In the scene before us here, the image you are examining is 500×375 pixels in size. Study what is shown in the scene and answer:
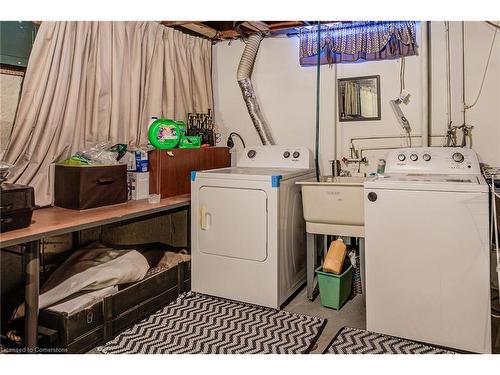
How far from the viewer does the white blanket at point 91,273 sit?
7.02 ft

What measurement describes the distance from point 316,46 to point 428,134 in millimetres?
1177

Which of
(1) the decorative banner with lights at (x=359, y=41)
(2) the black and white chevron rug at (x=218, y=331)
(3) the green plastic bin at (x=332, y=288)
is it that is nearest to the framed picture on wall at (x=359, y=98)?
(1) the decorative banner with lights at (x=359, y=41)

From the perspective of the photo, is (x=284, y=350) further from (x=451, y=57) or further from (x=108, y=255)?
(x=451, y=57)

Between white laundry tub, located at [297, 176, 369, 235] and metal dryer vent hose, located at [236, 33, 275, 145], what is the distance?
1.00m

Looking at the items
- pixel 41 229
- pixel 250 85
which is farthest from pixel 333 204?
pixel 41 229

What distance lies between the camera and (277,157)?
320cm

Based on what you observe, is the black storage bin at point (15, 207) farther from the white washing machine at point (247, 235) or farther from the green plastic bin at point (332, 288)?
the green plastic bin at point (332, 288)

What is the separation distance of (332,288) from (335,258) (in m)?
0.20

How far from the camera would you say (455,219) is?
78.0 inches

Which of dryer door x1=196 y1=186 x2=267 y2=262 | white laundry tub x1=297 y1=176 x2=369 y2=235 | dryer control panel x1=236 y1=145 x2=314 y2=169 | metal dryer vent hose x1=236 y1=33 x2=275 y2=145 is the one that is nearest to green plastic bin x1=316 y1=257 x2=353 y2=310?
white laundry tub x1=297 y1=176 x2=369 y2=235

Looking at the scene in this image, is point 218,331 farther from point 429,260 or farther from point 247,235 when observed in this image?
point 429,260

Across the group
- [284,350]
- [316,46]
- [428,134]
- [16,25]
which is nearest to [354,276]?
[284,350]

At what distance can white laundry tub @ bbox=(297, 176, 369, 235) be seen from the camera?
2.45 metres

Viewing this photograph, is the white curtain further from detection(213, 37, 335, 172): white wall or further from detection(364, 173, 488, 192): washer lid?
detection(364, 173, 488, 192): washer lid
